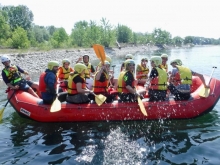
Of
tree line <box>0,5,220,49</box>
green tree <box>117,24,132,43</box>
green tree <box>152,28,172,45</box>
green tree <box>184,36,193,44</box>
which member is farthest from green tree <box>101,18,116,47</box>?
green tree <box>184,36,193,44</box>

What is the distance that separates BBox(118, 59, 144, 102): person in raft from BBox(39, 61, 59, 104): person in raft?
5.70ft

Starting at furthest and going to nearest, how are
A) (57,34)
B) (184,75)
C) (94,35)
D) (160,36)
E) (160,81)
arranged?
(160,36) < (94,35) < (57,34) < (184,75) < (160,81)

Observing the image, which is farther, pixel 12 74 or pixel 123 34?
pixel 123 34

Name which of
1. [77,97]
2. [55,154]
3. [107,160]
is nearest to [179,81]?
[77,97]

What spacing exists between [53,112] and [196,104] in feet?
12.9

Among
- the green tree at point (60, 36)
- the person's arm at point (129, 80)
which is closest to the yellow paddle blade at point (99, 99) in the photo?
the person's arm at point (129, 80)

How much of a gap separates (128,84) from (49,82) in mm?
2071

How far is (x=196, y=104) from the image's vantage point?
22.7ft

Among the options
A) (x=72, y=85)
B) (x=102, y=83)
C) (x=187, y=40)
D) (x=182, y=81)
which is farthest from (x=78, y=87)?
(x=187, y=40)

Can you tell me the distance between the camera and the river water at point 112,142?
491 centimetres

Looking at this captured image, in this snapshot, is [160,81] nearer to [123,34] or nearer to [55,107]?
[55,107]

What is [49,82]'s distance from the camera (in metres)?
6.53

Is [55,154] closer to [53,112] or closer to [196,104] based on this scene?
[53,112]

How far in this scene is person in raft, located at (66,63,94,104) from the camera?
6.38 meters
